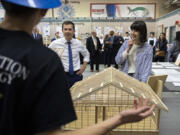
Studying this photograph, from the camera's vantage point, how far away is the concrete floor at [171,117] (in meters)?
2.55

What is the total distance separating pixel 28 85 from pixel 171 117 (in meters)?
2.84

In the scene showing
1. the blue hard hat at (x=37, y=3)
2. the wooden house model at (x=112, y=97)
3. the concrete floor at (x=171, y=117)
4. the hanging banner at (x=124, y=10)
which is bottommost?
the concrete floor at (x=171, y=117)

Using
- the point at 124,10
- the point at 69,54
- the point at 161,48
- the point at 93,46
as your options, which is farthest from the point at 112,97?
the point at 124,10

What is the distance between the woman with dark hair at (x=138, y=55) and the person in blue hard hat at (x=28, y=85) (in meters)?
1.87

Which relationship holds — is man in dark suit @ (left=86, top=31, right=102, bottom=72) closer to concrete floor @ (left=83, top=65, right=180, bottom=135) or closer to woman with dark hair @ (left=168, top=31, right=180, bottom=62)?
woman with dark hair @ (left=168, top=31, right=180, bottom=62)

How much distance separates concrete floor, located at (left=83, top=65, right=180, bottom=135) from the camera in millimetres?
2547

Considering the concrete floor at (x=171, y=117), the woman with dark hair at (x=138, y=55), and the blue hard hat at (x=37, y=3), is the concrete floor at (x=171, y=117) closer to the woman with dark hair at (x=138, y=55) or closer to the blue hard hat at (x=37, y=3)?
the woman with dark hair at (x=138, y=55)

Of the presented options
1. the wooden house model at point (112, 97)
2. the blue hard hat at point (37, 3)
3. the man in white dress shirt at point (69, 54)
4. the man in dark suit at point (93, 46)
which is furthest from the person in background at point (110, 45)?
the blue hard hat at point (37, 3)

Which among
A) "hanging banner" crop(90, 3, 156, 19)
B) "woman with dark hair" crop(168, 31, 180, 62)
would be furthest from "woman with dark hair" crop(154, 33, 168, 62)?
"hanging banner" crop(90, 3, 156, 19)

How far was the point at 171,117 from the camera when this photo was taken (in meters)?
3.00

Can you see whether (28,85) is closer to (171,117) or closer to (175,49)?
(171,117)

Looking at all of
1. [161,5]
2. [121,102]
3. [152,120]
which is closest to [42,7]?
[121,102]

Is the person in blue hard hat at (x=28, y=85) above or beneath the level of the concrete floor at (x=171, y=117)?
above

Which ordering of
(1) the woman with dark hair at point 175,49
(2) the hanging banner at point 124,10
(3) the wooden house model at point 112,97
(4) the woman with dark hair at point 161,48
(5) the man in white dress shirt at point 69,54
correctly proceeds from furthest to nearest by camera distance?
(2) the hanging banner at point 124,10 < (4) the woman with dark hair at point 161,48 < (1) the woman with dark hair at point 175,49 < (5) the man in white dress shirt at point 69,54 < (3) the wooden house model at point 112,97
